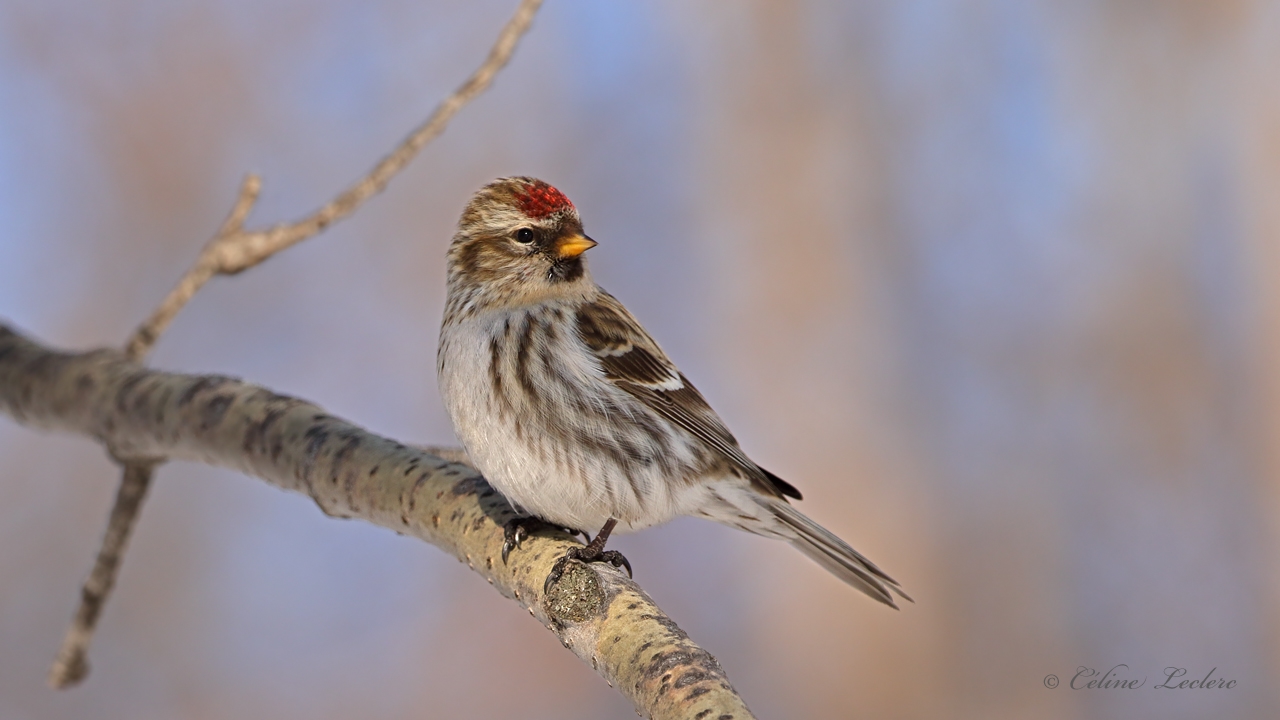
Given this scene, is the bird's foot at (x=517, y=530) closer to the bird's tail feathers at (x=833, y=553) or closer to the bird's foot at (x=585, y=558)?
the bird's foot at (x=585, y=558)

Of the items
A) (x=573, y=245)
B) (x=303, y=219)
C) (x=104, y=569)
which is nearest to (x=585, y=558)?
(x=573, y=245)

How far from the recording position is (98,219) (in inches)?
260

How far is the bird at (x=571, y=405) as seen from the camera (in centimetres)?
270

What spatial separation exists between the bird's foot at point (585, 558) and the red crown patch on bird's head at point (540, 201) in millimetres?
986

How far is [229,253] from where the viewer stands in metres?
3.12

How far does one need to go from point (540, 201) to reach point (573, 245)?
17 cm

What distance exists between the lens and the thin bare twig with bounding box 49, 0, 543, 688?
9.65 feet

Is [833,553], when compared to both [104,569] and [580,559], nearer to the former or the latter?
[580,559]

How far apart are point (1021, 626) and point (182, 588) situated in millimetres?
4452

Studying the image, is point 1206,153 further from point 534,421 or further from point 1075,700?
point 534,421

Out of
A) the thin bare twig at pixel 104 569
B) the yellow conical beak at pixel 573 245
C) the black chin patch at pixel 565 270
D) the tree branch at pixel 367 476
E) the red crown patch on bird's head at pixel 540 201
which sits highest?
the red crown patch on bird's head at pixel 540 201

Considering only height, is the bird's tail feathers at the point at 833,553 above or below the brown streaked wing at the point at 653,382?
below

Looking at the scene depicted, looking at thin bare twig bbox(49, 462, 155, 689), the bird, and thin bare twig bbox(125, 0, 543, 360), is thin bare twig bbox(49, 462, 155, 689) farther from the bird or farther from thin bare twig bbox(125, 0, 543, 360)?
the bird

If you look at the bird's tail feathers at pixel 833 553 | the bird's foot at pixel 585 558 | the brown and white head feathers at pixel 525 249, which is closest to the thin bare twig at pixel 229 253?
the brown and white head feathers at pixel 525 249
